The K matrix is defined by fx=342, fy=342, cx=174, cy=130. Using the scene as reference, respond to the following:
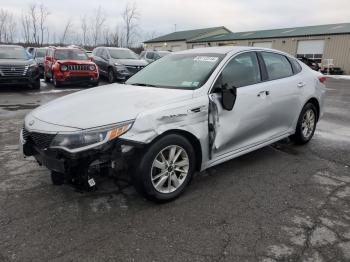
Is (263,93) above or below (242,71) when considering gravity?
below

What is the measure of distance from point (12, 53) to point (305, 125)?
1117cm

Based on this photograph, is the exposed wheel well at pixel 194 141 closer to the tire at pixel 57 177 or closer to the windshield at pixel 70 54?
the tire at pixel 57 177

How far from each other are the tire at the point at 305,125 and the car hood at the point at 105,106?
2.52 meters

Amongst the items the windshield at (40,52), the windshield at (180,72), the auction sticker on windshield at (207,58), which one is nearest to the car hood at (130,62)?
the windshield at (40,52)

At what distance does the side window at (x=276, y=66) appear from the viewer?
4848 millimetres

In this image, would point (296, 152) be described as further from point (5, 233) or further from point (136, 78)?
point (5, 233)

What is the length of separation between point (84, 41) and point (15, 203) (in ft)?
188

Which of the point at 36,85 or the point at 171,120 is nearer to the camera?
the point at 171,120

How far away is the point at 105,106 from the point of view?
3.52 meters

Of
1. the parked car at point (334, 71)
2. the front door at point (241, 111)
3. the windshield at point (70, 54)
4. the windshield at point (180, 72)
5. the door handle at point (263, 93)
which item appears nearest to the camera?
the front door at point (241, 111)

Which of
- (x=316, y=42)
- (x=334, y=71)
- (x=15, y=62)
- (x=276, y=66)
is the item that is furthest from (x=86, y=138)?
(x=316, y=42)

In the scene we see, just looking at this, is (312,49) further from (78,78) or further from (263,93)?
(263,93)

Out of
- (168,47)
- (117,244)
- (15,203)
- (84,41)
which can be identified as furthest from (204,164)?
(84,41)

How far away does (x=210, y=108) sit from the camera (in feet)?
12.5
